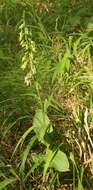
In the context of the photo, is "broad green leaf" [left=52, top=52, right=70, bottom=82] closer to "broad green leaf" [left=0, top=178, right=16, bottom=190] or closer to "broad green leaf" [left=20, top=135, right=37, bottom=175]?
"broad green leaf" [left=20, top=135, right=37, bottom=175]

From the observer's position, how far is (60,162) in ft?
7.61

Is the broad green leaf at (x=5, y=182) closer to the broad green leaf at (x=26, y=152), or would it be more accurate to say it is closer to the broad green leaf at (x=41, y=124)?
the broad green leaf at (x=26, y=152)

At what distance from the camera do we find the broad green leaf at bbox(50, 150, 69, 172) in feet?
7.52

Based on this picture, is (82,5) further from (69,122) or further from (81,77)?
(69,122)

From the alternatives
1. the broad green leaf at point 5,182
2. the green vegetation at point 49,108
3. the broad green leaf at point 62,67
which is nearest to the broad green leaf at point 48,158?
the green vegetation at point 49,108

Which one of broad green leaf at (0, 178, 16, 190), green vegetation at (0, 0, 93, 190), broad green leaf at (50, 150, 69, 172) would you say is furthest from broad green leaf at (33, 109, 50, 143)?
broad green leaf at (0, 178, 16, 190)

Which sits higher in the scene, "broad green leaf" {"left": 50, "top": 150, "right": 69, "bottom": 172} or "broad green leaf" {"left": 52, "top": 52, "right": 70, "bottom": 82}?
"broad green leaf" {"left": 52, "top": 52, "right": 70, "bottom": 82}

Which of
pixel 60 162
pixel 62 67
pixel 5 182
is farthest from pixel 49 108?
pixel 5 182

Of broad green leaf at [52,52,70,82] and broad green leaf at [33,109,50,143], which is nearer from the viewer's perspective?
broad green leaf at [33,109,50,143]

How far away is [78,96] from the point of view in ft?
8.81

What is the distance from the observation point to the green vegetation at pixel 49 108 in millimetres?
2378

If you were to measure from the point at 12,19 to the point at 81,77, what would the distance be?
1.18 m

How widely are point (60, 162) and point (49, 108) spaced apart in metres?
0.40

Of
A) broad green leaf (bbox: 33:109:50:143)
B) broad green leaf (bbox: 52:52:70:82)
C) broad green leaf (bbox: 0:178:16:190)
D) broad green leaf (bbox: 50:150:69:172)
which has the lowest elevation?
broad green leaf (bbox: 0:178:16:190)
